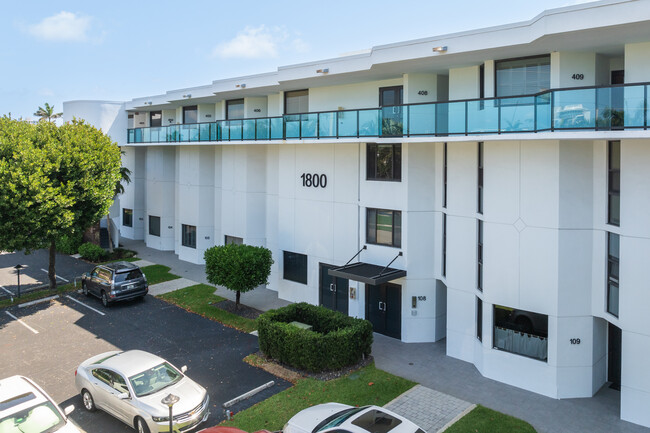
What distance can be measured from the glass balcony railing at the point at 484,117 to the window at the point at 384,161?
1.01 metres

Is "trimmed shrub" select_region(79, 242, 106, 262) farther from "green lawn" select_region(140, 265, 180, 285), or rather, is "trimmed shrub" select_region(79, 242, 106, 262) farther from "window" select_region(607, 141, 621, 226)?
"window" select_region(607, 141, 621, 226)

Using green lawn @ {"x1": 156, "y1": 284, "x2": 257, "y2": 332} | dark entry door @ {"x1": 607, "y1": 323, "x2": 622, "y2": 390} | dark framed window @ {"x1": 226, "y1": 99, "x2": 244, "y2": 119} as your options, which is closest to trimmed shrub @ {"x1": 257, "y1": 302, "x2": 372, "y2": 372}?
green lawn @ {"x1": 156, "y1": 284, "x2": 257, "y2": 332}

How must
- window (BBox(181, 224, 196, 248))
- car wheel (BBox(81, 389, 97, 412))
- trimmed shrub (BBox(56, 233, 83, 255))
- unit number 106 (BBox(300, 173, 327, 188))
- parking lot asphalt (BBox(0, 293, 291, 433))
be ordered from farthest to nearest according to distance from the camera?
trimmed shrub (BBox(56, 233, 83, 255)) → window (BBox(181, 224, 196, 248)) → unit number 106 (BBox(300, 173, 327, 188)) → parking lot asphalt (BBox(0, 293, 291, 433)) → car wheel (BBox(81, 389, 97, 412))

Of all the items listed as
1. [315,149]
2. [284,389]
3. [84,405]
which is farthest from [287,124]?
[84,405]

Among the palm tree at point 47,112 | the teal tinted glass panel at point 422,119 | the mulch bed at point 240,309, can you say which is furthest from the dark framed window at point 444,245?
the palm tree at point 47,112

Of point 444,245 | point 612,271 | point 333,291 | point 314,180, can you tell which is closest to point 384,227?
point 444,245

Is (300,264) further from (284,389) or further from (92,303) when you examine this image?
(92,303)

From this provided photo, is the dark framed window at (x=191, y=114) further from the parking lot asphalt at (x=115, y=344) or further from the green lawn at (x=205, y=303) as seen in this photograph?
the parking lot asphalt at (x=115, y=344)

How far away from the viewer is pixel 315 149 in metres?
19.7

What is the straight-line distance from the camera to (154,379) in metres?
11.4

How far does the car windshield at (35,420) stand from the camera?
929 cm

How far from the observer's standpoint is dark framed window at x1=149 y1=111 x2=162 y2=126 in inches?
1258

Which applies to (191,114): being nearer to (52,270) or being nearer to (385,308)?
(52,270)

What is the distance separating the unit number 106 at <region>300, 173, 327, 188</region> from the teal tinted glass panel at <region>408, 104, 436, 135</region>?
205 inches
